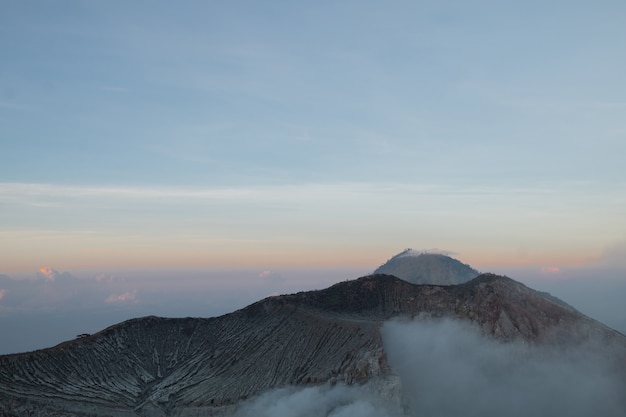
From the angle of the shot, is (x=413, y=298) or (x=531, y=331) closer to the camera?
(x=531, y=331)

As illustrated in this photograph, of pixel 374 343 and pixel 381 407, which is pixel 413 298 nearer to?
pixel 374 343

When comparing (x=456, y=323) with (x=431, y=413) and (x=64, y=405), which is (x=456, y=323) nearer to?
(x=431, y=413)

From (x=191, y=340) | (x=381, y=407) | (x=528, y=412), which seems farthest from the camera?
(x=191, y=340)

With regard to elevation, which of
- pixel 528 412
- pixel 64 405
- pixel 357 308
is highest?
pixel 357 308

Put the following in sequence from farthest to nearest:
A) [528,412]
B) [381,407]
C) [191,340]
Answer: [191,340] → [528,412] → [381,407]

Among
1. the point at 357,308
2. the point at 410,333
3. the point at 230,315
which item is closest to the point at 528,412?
the point at 410,333

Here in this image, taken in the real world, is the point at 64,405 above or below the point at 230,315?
below
